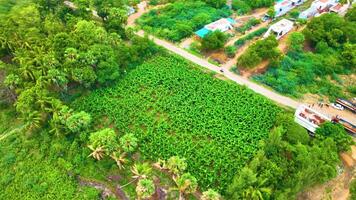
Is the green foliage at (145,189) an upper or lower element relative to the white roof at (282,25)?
lower

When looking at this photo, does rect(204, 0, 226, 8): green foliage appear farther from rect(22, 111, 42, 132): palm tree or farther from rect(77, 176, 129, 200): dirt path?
rect(77, 176, 129, 200): dirt path

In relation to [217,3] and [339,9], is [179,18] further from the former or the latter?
[339,9]

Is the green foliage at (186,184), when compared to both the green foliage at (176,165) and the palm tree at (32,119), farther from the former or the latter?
the palm tree at (32,119)

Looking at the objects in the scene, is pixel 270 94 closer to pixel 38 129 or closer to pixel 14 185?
pixel 38 129

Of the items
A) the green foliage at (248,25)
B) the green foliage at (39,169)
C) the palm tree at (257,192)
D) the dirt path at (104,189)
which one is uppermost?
the green foliage at (248,25)

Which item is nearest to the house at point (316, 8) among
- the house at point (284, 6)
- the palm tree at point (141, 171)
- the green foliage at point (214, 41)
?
the house at point (284, 6)

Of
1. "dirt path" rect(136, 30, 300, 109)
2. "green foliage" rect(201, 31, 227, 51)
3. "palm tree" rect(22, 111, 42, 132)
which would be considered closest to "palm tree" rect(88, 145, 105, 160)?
"palm tree" rect(22, 111, 42, 132)

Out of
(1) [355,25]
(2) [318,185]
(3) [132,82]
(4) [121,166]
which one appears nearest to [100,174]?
(4) [121,166]

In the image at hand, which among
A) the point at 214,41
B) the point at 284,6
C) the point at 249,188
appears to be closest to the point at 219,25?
the point at 214,41
